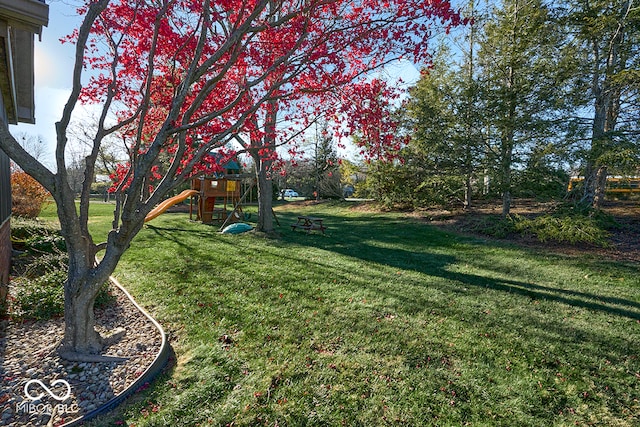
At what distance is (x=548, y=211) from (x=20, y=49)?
12.6 metres

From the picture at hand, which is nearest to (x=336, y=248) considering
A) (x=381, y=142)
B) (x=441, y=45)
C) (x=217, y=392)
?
(x=381, y=142)

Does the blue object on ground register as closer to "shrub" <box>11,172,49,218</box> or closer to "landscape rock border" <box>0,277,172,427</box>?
"landscape rock border" <box>0,277,172,427</box>

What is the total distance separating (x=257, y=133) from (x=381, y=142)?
2.88 metres

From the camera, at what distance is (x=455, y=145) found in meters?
10.8

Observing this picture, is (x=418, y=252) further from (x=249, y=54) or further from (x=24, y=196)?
(x=24, y=196)

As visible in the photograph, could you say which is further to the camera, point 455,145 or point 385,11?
point 455,145

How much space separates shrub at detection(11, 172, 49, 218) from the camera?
10.3 metres

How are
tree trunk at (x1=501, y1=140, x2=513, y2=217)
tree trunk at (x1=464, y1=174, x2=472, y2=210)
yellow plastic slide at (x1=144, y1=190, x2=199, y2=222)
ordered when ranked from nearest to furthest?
yellow plastic slide at (x1=144, y1=190, x2=199, y2=222)
tree trunk at (x1=501, y1=140, x2=513, y2=217)
tree trunk at (x1=464, y1=174, x2=472, y2=210)

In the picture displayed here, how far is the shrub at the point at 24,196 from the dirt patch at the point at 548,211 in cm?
1500

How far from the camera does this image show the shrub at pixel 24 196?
10258 mm

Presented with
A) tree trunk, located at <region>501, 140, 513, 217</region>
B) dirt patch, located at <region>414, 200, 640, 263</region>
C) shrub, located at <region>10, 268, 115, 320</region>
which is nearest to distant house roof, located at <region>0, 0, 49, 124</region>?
shrub, located at <region>10, 268, 115, 320</region>

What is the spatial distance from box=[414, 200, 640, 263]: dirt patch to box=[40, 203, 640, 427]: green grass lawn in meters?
0.94

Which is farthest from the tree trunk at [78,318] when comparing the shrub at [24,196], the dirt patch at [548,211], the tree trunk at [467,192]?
the tree trunk at [467,192]

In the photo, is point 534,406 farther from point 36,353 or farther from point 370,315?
point 36,353
